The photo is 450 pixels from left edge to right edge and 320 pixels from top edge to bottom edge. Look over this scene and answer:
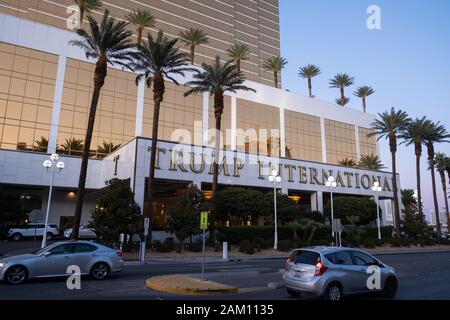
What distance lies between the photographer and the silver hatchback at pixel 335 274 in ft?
32.6

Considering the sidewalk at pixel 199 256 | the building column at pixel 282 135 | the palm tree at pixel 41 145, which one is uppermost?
the building column at pixel 282 135

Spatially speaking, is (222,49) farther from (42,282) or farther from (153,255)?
(42,282)

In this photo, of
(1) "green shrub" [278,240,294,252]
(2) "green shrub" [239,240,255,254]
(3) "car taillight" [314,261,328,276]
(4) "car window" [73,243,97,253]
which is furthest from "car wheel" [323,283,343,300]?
(1) "green shrub" [278,240,294,252]

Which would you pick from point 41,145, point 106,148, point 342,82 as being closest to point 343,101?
point 342,82

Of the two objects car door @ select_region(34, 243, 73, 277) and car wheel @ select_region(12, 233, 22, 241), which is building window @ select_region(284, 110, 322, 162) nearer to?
car wheel @ select_region(12, 233, 22, 241)

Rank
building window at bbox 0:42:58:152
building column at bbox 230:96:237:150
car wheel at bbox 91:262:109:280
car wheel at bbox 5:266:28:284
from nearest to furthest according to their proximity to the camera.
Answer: car wheel at bbox 5:266:28:284, car wheel at bbox 91:262:109:280, building window at bbox 0:42:58:152, building column at bbox 230:96:237:150

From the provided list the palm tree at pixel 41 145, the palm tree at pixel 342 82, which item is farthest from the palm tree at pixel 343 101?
the palm tree at pixel 41 145

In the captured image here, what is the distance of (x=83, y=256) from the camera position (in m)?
14.1

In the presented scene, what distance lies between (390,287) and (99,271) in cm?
1020

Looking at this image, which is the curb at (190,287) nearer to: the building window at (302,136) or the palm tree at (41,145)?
the palm tree at (41,145)

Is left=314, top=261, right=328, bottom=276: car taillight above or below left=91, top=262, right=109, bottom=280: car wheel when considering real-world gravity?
above

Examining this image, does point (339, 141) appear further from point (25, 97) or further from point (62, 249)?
point (62, 249)

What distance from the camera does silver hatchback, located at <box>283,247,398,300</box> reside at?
992 centimetres

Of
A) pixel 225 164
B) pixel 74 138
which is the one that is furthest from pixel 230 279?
pixel 74 138
